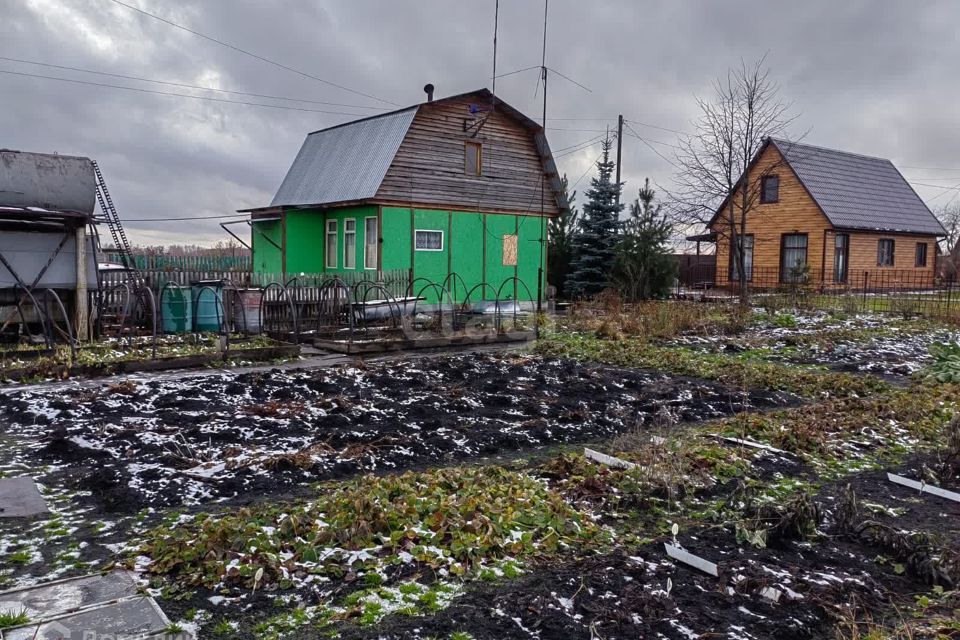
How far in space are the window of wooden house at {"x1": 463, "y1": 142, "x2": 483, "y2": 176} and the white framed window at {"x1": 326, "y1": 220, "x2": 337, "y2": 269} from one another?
4.35m

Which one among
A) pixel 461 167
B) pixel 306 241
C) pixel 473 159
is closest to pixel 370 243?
pixel 306 241

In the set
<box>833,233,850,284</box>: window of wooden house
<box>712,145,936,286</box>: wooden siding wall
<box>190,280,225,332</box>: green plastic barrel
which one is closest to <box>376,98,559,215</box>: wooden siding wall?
<box>190,280,225,332</box>: green plastic barrel

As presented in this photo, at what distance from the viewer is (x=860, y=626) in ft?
11.3

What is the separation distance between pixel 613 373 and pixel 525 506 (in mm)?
6077

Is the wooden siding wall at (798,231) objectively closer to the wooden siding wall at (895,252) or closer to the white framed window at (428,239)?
the wooden siding wall at (895,252)

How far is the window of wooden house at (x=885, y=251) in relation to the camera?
32000mm

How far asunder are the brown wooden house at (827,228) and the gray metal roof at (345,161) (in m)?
14.5

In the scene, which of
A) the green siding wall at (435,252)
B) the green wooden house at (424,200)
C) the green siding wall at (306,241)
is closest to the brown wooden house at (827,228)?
the green wooden house at (424,200)

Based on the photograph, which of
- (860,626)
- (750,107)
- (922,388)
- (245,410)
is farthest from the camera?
(750,107)

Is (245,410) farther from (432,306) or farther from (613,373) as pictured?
(432,306)

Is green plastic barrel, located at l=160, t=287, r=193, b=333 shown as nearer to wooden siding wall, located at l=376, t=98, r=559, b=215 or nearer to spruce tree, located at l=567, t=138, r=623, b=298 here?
wooden siding wall, located at l=376, t=98, r=559, b=215

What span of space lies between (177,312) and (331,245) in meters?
8.22

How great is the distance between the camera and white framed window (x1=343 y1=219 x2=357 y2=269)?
21.2 metres

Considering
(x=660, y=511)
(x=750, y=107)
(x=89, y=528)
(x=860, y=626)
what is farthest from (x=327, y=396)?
(x=750, y=107)
